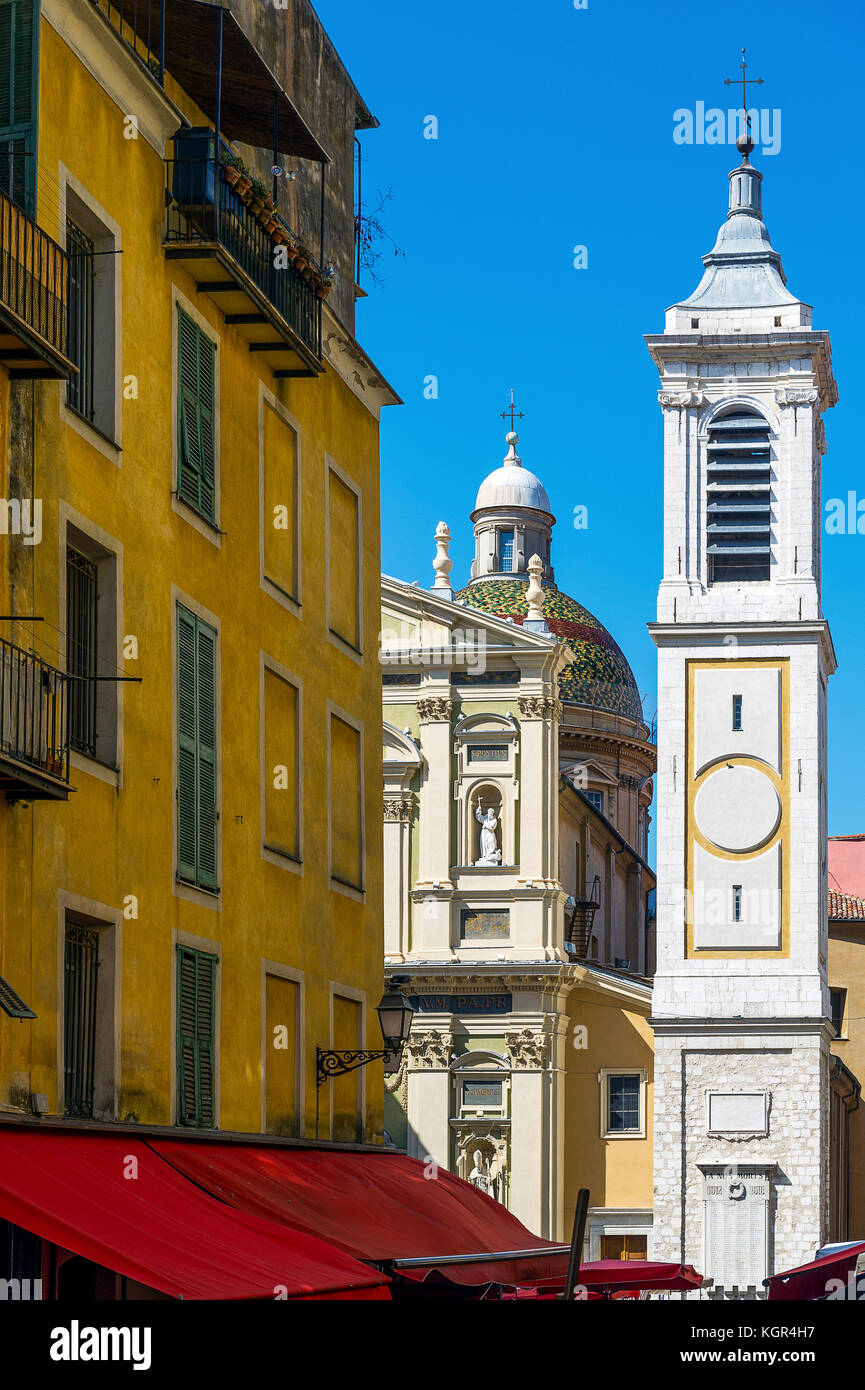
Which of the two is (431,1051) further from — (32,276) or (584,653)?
(32,276)

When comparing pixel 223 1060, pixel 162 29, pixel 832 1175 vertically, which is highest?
pixel 162 29

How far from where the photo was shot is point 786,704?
175ft

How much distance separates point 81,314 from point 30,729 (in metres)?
3.96

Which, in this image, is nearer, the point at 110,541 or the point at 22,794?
the point at 22,794

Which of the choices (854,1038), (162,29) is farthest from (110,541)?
(854,1038)

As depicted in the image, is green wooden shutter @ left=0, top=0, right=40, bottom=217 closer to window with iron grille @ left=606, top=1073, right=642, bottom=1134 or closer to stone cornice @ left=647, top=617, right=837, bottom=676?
stone cornice @ left=647, top=617, right=837, bottom=676

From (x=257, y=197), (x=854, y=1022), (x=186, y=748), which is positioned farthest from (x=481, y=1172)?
(x=257, y=197)

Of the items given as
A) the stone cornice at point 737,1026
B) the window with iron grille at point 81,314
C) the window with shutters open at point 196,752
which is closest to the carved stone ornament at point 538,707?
the stone cornice at point 737,1026

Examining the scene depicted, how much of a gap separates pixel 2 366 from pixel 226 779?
5817 millimetres

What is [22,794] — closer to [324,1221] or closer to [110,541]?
[110,541]

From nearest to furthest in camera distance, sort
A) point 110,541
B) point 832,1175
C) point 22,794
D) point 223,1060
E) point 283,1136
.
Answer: point 22,794 < point 110,541 < point 223,1060 < point 283,1136 < point 832,1175

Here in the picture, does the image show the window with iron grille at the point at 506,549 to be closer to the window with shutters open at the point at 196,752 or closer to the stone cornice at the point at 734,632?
the stone cornice at the point at 734,632

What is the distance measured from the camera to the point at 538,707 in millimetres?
53250
